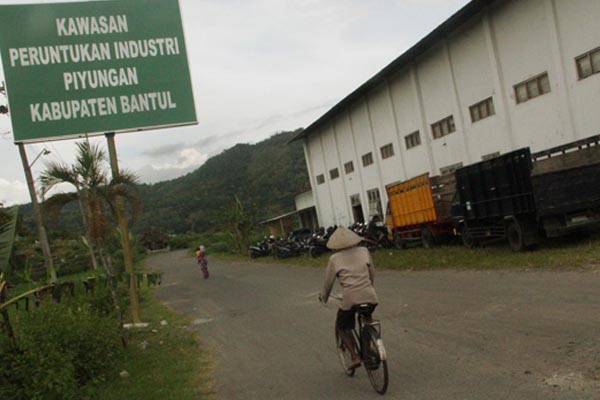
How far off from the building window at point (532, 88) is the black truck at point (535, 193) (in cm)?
411

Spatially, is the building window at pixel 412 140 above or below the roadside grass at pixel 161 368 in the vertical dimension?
above

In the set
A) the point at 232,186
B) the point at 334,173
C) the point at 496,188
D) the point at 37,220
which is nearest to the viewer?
the point at 496,188

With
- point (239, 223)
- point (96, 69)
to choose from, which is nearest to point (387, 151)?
point (239, 223)

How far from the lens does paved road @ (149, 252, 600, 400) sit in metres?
5.37

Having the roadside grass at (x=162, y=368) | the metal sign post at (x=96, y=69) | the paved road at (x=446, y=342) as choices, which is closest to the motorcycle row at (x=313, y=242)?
the paved road at (x=446, y=342)

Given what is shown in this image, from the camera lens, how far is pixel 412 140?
27.4 metres

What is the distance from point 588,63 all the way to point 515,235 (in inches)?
233

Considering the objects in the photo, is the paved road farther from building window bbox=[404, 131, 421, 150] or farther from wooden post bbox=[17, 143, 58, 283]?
building window bbox=[404, 131, 421, 150]

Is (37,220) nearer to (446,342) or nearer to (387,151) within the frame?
(446,342)

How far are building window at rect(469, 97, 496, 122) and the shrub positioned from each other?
55.6 ft

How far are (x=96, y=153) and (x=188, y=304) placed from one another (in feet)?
29.3

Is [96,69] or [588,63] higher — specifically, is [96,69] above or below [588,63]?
above

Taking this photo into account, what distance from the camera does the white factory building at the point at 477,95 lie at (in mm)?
17188

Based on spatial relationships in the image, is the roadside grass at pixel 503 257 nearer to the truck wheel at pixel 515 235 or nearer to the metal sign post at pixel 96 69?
the truck wheel at pixel 515 235
